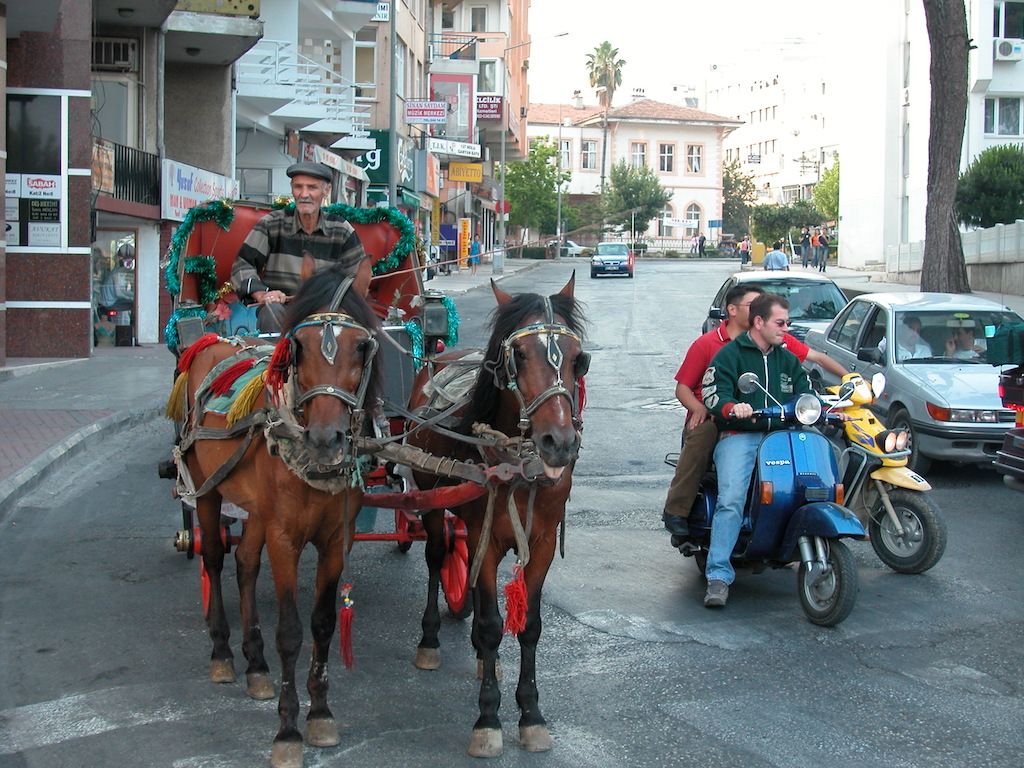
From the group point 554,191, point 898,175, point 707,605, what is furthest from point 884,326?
point 554,191

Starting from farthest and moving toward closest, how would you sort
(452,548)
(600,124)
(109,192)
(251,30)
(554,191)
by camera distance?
(600,124) → (554,191) → (251,30) → (109,192) → (452,548)

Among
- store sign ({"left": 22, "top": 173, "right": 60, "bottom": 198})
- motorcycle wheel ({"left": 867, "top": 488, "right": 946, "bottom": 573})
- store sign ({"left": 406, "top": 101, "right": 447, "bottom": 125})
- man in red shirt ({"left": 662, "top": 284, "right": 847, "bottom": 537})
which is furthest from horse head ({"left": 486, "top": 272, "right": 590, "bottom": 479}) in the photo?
store sign ({"left": 406, "top": 101, "right": 447, "bottom": 125})

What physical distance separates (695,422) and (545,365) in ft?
10.2

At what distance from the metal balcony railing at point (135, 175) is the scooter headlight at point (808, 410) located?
1714cm

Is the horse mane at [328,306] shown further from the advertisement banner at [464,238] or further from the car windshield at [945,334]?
the advertisement banner at [464,238]

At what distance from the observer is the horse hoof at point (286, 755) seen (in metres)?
4.91

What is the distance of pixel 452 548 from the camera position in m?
6.91

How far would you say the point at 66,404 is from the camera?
15.0 metres

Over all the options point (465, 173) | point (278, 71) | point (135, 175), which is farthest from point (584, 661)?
point (465, 173)

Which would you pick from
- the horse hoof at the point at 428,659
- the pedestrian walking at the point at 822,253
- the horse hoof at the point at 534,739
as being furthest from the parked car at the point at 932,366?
the pedestrian walking at the point at 822,253

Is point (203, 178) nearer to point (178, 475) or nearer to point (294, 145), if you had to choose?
point (294, 145)

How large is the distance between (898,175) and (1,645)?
52.8 m

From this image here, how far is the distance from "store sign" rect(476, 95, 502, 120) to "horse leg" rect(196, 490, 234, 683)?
190ft

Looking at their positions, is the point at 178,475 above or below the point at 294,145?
below
